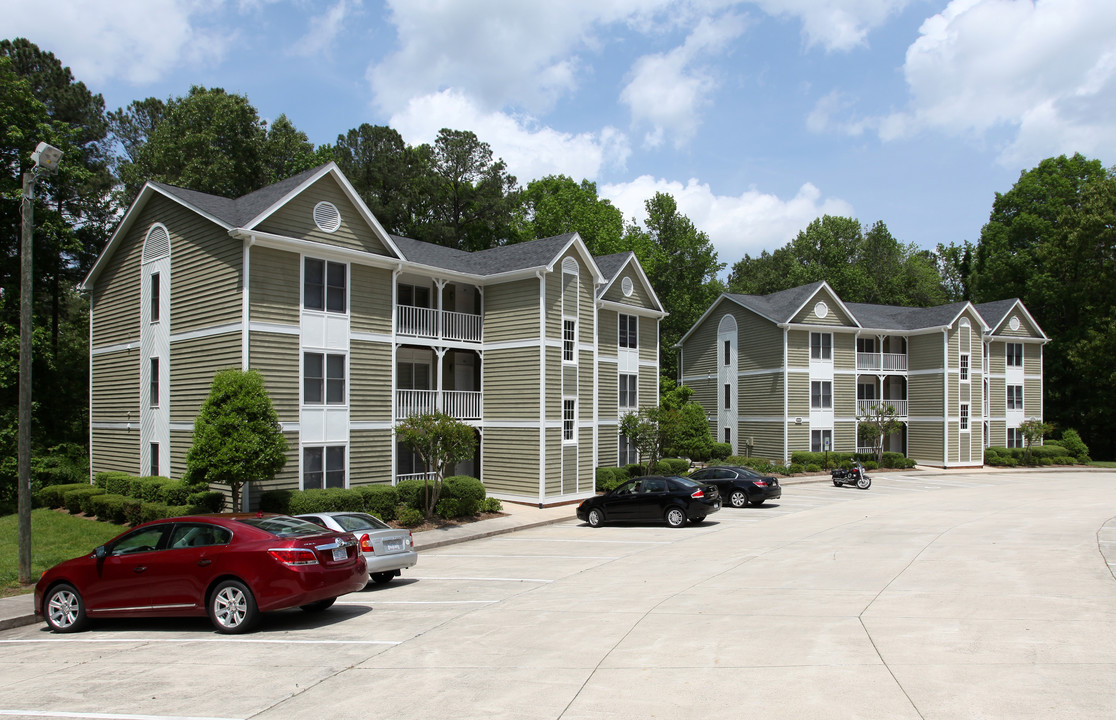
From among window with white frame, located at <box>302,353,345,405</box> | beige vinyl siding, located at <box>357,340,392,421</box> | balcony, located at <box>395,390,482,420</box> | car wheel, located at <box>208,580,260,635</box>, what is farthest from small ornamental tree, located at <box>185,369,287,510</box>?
car wheel, located at <box>208,580,260,635</box>

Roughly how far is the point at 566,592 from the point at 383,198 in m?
47.3

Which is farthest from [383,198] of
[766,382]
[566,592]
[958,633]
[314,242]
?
[958,633]

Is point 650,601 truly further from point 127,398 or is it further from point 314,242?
point 127,398

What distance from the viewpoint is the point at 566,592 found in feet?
41.4

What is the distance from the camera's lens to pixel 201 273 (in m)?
21.9

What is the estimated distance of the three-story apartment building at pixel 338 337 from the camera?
2131 centimetres

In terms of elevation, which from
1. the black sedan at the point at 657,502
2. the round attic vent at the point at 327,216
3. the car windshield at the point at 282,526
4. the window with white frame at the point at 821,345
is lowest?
the black sedan at the point at 657,502

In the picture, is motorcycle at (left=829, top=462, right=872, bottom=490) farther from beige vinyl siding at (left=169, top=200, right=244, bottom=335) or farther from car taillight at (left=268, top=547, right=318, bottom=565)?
car taillight at (left=268, top=547, right=318, bottom=565)

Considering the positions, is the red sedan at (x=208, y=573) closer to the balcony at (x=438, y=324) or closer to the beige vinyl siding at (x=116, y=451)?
the beige vinyl siding at (x=116, y=451)

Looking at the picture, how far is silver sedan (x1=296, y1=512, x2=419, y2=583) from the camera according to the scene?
13.4 meters

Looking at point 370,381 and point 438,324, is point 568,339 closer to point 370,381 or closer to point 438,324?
point 438,324

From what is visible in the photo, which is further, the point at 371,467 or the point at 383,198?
the point at 383,198

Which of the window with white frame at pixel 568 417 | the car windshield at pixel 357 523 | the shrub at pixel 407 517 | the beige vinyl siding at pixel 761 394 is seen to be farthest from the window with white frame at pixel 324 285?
the beige vinyl siding at pixel 761 394

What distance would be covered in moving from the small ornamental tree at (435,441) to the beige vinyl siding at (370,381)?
117 cm
